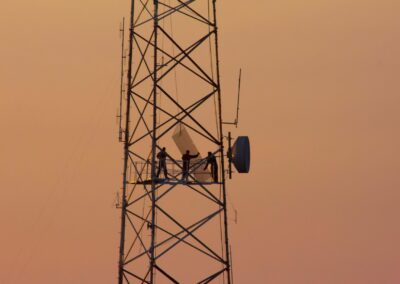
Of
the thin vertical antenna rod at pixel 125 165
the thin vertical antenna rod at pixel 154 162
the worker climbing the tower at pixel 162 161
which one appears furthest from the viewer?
the thin vertical antenna rod at pixel 125 165

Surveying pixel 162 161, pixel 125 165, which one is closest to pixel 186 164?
pixel 162 161

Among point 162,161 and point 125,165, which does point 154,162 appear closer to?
point 162,161

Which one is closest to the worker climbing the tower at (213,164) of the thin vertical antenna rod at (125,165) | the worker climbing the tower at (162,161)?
the worker climbing the tower at (162,161)

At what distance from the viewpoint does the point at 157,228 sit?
37.8 metres

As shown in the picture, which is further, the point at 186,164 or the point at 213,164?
the point at 213,164

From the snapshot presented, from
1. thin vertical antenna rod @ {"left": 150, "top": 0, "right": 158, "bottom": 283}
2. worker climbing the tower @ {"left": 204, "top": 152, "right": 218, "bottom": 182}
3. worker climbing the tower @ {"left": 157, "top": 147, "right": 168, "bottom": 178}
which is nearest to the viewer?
thin vertical antenna rod @ {"left": 150, "top": 0, "right": 158, "bottom": 283}

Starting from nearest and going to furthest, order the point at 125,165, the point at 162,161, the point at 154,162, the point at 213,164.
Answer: the point at 154,162, the point at 162,161, the point at 213,164, the point at 125,165

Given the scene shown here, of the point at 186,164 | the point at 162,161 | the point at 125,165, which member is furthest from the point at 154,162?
the point at 125,165

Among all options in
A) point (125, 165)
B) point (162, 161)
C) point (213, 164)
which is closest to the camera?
point (162, 161)

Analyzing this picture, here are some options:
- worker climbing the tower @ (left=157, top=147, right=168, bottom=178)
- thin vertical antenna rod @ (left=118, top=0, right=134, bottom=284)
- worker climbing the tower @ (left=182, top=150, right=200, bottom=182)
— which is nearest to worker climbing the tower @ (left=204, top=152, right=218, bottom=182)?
worker climbing the tower @ (left=182, top=150, right=200, bottom=182)

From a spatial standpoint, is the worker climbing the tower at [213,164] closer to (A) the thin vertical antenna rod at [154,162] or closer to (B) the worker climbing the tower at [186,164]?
(B) the worker climbing the tower at [186,164]

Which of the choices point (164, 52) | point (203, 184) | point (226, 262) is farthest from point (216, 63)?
point (226, 262)

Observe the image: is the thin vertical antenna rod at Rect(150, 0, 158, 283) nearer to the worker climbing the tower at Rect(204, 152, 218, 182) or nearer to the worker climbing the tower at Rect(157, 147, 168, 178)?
the worker climbing the tower at Rect(157, 147, 168, 178)

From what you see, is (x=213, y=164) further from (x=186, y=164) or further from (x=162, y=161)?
(x=162, y=161)
